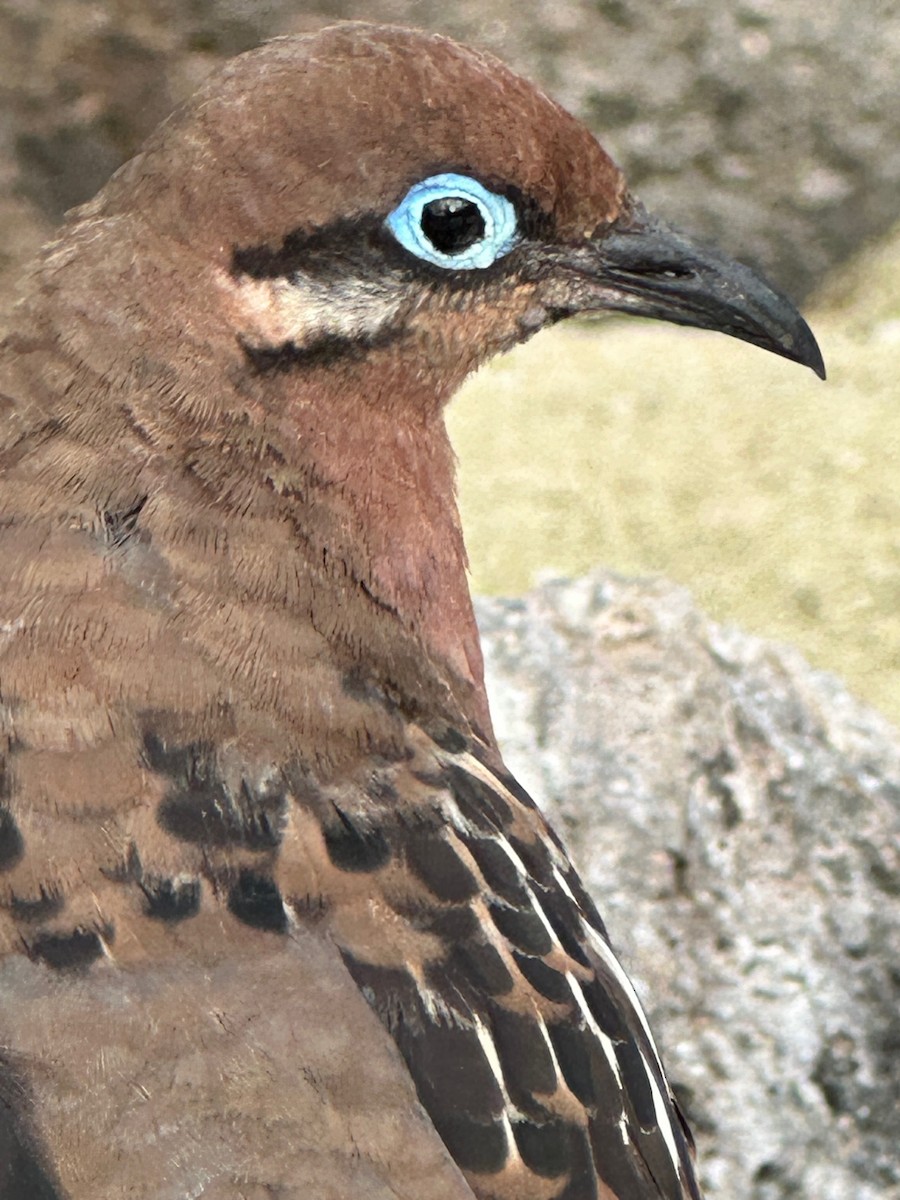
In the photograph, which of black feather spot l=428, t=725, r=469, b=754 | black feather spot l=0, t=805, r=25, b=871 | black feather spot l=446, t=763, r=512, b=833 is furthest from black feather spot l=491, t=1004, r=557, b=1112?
black feather spot l=0, t=805, r=25, b=871

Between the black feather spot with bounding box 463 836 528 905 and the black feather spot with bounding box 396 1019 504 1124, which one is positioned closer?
the black feather spot with bounding box 396 1019 504 1124

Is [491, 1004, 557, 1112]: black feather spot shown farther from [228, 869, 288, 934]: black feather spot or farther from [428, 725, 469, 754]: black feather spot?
[428, 725, 469, 754]: black feather spot

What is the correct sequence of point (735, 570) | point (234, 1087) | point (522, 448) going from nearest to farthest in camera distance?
point (234, 1087) → point (735, 570) → point (522, 448)

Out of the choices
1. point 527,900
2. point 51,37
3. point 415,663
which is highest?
point 51,37

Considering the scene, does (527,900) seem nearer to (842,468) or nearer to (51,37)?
(842,468)

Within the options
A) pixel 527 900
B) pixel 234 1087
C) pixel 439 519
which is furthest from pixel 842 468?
pixel 234 1087

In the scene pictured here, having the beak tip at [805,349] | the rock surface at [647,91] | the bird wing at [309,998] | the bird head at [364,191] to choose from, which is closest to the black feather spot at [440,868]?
the bird wing at [309,998]

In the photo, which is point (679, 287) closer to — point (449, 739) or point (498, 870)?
point (449, 739)
